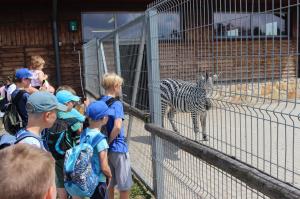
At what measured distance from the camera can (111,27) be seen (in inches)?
509

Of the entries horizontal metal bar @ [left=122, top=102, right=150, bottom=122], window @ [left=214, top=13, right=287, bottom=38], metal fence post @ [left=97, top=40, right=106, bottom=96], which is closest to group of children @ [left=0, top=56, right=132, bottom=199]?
horizontal metal bar @ [left=122, top=102, right=150, bottom=122]

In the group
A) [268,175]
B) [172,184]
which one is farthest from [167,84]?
[268,175]

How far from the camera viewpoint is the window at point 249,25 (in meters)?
2.12

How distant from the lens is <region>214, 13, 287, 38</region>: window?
2.12 meters

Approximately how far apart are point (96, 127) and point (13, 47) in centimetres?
915

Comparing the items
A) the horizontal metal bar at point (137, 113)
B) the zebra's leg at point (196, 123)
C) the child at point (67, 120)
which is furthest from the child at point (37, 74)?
the zebra's leg at point (196, 123)

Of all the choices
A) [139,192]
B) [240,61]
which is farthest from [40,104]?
[139,192]

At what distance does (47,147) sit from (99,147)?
0.71 metres

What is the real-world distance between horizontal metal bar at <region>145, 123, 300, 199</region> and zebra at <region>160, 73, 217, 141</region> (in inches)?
5.7

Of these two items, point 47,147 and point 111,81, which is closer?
point 47,147

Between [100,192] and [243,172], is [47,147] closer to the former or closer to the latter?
[100,192]

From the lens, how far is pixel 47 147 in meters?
3.86

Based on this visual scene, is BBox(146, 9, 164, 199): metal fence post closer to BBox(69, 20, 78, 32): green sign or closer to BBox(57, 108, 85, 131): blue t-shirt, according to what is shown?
BBox(57, 108, 85, 131): blue t-shirt

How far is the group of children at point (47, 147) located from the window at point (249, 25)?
131cm
